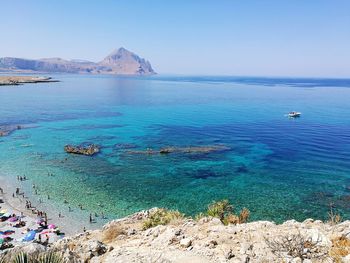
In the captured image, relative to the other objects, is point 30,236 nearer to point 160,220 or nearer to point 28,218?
point 28,218

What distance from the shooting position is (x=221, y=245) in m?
15.5

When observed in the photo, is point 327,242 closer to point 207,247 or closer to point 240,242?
point 240,242

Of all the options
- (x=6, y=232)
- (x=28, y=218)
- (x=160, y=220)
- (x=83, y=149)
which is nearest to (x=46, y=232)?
(x=6, y=232)

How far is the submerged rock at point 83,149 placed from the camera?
57.9 m

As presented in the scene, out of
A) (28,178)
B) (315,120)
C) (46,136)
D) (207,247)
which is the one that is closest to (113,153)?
(28,178)

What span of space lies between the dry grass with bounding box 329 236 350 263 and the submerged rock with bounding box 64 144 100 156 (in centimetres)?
4975

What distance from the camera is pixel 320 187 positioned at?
4269 cm

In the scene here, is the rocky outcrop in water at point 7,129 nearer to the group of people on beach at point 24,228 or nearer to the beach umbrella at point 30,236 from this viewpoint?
the group of people on beach at point 24,228

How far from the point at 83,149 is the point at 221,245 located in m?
48.6

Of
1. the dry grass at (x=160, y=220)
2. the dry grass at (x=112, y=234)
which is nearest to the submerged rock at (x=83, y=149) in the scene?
the dry grass at (x=160, y=220)

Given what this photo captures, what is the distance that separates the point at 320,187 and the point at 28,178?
44.7 m

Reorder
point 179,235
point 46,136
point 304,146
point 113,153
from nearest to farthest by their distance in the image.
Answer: point 179,235
point 113,153
point 304,146
point 46,136

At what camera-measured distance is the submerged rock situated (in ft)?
190

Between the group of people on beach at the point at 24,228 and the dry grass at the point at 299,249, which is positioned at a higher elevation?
the dry grass at the point at 299,249
